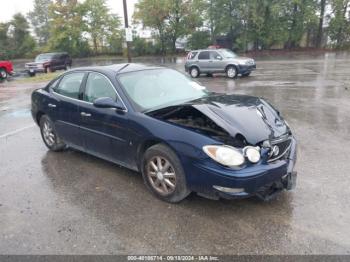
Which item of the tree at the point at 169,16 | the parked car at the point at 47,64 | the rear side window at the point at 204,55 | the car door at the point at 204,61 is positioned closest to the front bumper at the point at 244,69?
the car door at the point at 204,61

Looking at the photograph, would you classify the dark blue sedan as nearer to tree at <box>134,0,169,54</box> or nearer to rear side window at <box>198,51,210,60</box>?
rear side window at <box>198,51,210,60</box>

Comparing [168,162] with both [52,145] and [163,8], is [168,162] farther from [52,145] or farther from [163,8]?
[163,8]

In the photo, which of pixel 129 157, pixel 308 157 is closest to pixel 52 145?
pixel 129 157

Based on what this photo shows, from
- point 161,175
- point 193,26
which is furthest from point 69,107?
point 193,26

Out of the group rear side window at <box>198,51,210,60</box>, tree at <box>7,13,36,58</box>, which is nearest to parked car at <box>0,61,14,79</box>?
rear side window at <box>198,51,210,60</box>

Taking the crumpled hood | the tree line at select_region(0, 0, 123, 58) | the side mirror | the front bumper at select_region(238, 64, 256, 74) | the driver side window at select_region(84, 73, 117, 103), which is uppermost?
the tree line at select_region(0, 0, 123, 58)

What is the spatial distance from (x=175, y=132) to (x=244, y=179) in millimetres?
942

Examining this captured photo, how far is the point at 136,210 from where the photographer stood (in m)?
3.84

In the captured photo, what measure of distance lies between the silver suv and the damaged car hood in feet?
41.4

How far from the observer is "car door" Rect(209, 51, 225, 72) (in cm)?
1723

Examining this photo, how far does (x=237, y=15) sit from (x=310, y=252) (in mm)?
36766

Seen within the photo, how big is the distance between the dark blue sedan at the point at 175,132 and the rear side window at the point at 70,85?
0.02m

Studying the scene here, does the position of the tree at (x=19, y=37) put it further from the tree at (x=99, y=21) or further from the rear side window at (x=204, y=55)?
the rear side window at (x=204, y=55)

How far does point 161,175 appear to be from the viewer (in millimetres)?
3943
